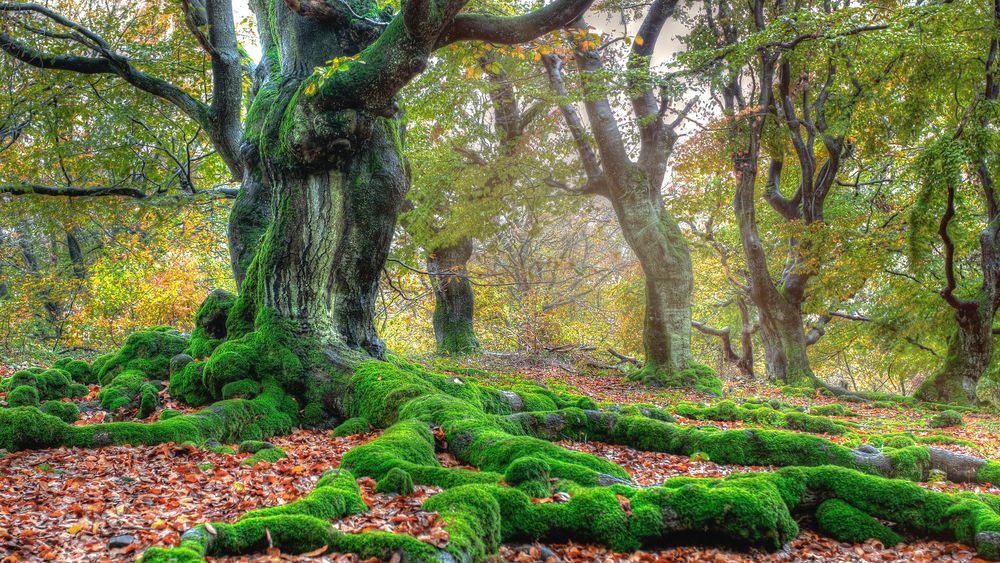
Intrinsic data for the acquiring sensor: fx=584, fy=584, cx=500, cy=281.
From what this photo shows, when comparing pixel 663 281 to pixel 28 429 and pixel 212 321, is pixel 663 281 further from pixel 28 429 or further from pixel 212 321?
pixel 28 429

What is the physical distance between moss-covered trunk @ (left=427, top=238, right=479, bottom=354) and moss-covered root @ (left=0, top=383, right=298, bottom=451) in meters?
10.8

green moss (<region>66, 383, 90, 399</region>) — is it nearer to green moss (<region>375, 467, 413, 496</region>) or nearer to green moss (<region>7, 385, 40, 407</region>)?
green moss (<region>7, 385, 40, 407</region>)

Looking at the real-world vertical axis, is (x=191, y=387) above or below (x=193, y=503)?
above

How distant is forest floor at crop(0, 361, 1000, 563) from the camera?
328cm

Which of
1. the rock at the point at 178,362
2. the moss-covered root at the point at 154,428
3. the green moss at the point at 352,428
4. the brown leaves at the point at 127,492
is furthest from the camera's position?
the rock at the point at 178,362

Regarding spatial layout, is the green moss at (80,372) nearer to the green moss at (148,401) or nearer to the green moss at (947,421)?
the green moss at (148,401)

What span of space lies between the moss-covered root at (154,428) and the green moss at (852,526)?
17.5 ft

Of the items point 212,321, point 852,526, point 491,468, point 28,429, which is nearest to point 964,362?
point 852,526

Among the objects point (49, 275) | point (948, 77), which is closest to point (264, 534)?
point (948, 77)

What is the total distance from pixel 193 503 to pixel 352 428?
2.36m

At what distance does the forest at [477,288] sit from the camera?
13.5 ft

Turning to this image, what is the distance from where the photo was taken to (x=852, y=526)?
4512 mm

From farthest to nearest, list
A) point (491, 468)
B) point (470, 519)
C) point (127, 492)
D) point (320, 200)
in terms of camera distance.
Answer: point (320, 200) → point (491, 468) → point (127, 492) → point (470, 519)

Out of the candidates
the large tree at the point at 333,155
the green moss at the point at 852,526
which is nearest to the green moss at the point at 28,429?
the large tree at the point at 333,155
